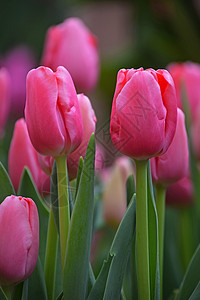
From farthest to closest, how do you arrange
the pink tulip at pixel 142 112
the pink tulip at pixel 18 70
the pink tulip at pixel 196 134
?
the pink tulip at pixel 18 70
the pink tulip at pixel 196 134
the pink tulip at pixel 142 112

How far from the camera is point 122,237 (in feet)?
1.05

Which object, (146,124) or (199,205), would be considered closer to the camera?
(146,124)

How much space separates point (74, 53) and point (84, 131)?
0.87 ft

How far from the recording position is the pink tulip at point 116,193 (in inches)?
21.1

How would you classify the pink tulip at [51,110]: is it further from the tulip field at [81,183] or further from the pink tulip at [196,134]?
the pink tulip at [196,134]

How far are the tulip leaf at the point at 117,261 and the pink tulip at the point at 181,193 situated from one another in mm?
162

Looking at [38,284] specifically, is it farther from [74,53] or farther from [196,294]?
[74,53]

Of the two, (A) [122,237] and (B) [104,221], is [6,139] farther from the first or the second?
(A) [122,237]

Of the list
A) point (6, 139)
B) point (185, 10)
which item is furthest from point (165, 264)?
point (185, 10)

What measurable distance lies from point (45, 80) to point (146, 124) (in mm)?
57

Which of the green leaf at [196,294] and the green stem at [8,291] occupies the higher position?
the green stem at [8,291]

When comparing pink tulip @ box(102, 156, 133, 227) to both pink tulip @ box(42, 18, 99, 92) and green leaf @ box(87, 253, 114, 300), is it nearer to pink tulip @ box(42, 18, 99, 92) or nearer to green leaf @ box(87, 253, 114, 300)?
pink tulip @ box(42, 18, 99, 92)

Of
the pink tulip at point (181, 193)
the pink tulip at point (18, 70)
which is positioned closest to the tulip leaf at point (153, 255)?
the pink tulip at point (181, 193)

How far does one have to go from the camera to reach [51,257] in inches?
13.5
